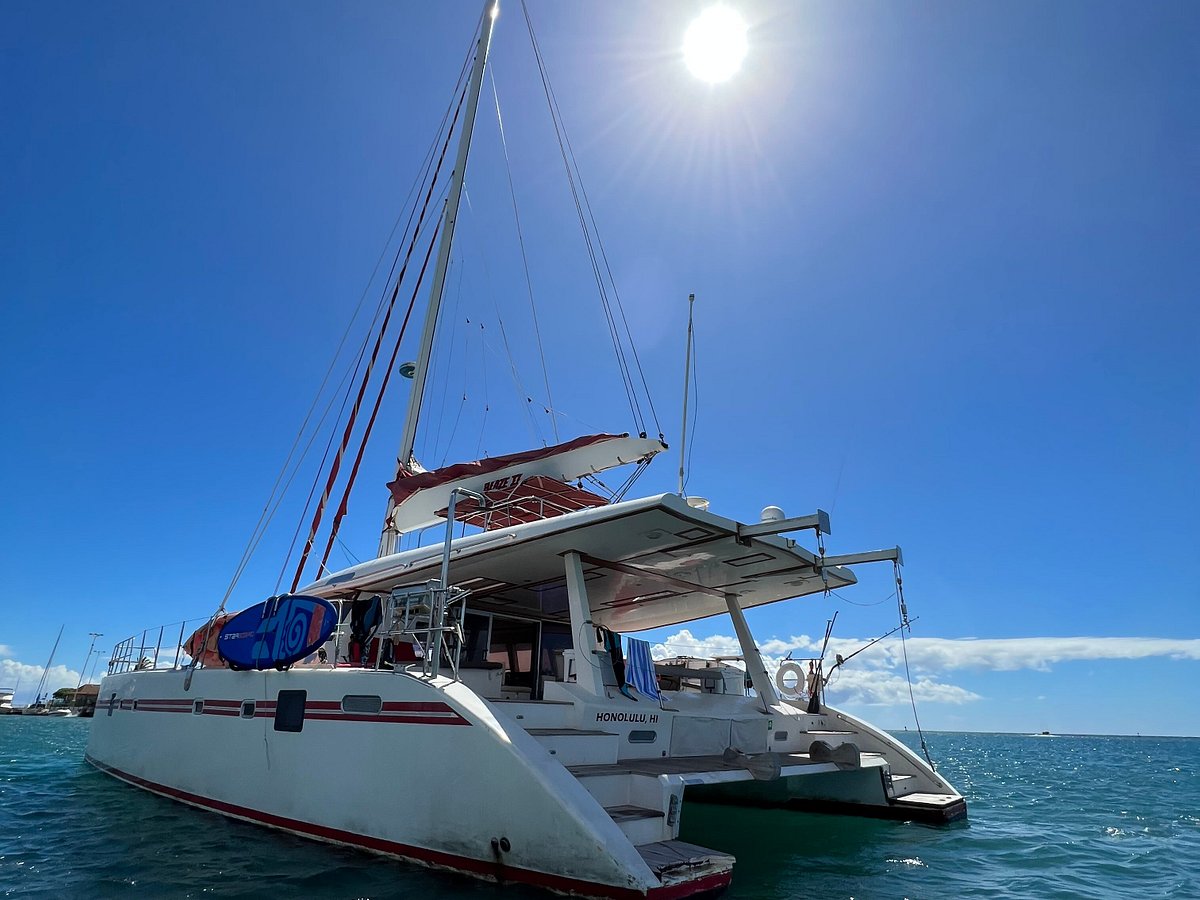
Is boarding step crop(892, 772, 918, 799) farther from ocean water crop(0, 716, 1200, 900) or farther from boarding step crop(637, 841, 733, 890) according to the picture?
boarding step crop(637, 841, 733, 890)

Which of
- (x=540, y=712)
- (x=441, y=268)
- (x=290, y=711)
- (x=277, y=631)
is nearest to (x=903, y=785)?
(x=540, y=712)

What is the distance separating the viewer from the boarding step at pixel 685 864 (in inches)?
235

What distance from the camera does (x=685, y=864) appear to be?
20.1ft

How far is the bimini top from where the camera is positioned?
8680mm

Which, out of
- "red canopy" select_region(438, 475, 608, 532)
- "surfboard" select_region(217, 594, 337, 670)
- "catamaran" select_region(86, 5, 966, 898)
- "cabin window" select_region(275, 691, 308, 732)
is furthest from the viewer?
"red canopy" select_region(438, 475, 608, 532)

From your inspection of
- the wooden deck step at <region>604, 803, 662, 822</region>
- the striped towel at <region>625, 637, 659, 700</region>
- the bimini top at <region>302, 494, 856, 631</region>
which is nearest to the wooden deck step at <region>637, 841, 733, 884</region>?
the wooden deck step at <region>604, 803, 662, 822</region>

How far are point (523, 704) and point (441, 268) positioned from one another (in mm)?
10604

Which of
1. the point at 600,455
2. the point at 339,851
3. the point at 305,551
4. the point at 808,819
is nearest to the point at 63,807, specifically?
the point at 305,551

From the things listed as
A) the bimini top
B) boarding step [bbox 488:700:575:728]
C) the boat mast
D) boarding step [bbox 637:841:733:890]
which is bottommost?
boarding step [bbox 637:841:733:890]

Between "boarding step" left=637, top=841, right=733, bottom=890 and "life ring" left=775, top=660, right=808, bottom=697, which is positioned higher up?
"life ring" left=775, top=660, right=808, bottom=697

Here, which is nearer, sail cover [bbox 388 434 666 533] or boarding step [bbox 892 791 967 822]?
boarding step [bbox 892 791 967 822]

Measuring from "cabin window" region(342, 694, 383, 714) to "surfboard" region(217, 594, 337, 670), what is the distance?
0.99 metres

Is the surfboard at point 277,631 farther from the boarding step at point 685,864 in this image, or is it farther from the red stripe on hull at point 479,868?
the boarding step at point 685,864

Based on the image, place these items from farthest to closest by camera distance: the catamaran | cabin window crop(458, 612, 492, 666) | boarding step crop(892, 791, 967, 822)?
cabin window crop(458, 612, 492, 666)
boarding step crop(892, 791, 967, 822)
the catamaran
